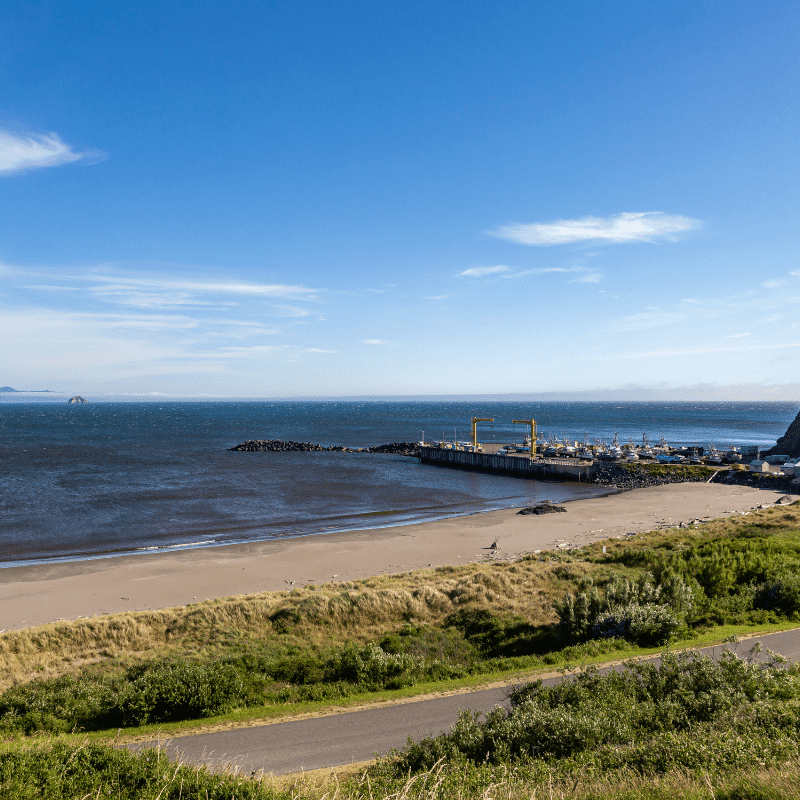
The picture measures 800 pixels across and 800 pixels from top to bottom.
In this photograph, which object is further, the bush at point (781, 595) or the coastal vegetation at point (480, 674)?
the bush at point (781, 595)

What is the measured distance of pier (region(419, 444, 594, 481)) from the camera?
71.1m

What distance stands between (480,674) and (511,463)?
65069 mm

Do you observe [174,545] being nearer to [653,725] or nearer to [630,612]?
[630,612]

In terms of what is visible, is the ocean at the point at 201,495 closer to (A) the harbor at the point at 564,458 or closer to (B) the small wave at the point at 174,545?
(B) the small wave at the point at 174,545

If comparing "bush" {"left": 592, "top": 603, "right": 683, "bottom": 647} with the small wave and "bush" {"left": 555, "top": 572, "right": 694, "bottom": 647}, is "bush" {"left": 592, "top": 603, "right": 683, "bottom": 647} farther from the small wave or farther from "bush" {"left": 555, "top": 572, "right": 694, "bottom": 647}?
the small wave

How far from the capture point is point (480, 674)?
549 inches

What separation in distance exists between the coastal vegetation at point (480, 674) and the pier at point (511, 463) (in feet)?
143

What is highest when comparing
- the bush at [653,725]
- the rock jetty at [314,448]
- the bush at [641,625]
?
the bush at [653,725]

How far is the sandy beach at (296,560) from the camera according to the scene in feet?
85.4

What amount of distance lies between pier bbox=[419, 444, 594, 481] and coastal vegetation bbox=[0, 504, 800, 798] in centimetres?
4348

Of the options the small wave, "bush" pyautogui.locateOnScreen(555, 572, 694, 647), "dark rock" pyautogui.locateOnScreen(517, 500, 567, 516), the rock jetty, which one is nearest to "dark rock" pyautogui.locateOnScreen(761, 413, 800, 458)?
"dark rock" pyautogui.locateOnScreen(517, 500, 567, 516)

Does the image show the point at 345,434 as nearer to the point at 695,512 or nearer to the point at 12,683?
the point at 695,512

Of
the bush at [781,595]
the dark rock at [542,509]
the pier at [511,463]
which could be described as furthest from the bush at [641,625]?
the pier at [511,463]

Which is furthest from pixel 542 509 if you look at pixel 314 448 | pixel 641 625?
pixel 314 448
